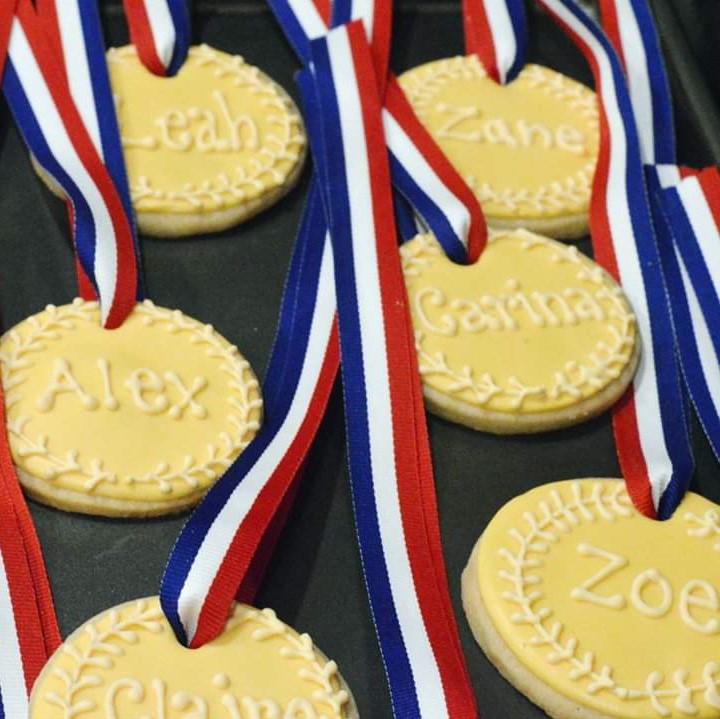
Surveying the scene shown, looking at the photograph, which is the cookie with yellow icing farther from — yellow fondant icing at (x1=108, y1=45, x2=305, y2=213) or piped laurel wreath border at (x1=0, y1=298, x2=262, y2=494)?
piped laurel wreath border at (x1=0, y1=298, x2=262, y2=494)

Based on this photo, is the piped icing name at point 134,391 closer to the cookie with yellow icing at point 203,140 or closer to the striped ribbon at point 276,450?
the striped ribbon at point 276,450

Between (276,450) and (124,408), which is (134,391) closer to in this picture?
(124,408)

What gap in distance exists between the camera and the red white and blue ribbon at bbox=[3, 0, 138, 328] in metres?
1.20

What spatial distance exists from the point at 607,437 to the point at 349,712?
415 mm

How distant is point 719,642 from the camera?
1019 mm

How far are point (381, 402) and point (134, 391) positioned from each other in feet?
0.76

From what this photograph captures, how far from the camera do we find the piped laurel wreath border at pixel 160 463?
3.46ft

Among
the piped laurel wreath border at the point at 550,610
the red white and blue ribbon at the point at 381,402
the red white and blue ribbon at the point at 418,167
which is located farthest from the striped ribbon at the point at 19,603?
the red white and blue ribbon at the point at 418,167

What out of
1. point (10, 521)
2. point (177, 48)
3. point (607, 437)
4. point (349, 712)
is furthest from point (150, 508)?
point (177, 48)

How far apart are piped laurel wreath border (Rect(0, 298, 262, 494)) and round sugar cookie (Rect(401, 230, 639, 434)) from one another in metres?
0.18

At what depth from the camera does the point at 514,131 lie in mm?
1413

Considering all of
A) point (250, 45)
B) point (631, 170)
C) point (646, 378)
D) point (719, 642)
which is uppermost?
point (250, 45)

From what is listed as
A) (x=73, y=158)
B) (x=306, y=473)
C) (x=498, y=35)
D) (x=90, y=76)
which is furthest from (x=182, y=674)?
(x=498, y=35)

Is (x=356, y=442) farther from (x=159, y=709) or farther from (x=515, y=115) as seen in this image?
(x=515, y=115)
